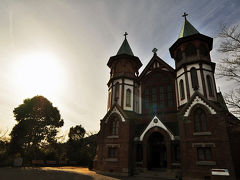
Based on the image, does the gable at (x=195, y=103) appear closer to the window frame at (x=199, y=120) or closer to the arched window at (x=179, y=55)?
the window frame at (x=199, y=120)

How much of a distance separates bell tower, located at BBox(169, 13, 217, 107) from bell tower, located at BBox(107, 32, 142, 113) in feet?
23.6

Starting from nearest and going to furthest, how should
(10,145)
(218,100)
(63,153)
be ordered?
(218,100) → (10,145) → (63,153)

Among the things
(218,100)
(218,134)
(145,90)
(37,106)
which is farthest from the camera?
(37,106)

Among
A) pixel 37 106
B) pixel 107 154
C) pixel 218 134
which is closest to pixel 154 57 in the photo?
pixel 218 134

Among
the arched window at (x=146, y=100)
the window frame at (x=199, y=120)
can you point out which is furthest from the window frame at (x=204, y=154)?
the arched window at (x=146, y=100)

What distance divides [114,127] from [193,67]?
556 inches

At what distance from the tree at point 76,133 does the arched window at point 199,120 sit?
35543 millimetres

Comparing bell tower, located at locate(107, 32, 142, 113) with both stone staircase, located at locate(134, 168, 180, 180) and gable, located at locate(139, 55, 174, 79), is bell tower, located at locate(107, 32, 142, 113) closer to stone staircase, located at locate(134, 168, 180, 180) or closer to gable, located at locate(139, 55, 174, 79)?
gable, located at locate(139, 55, 174, 79)

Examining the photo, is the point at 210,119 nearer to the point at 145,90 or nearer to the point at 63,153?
the point at 145,90

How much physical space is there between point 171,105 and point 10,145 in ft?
100

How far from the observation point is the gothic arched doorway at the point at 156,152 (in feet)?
69.0

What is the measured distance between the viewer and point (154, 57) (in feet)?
90.5

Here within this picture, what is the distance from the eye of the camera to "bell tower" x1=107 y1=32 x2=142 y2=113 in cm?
2546

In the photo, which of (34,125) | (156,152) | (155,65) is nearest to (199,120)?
(156,152)
